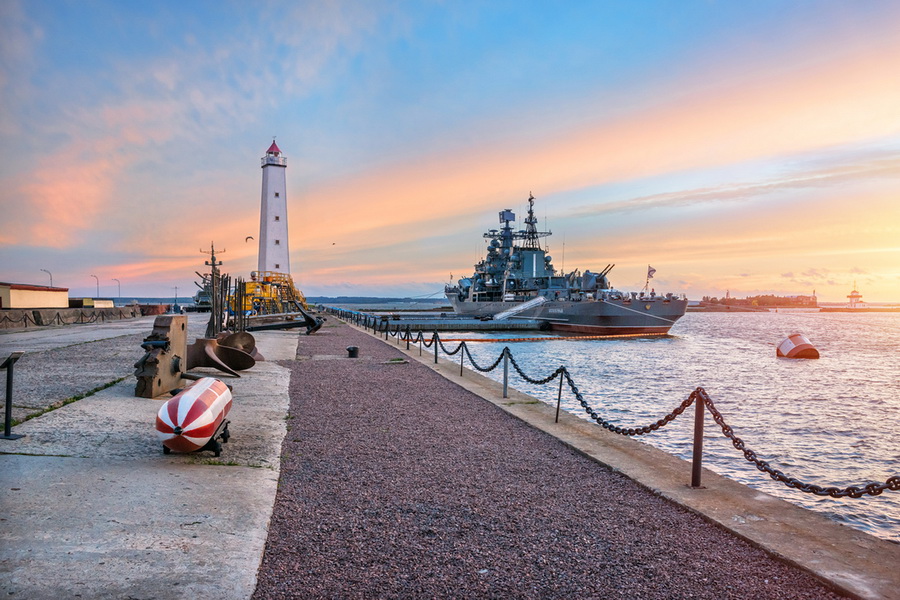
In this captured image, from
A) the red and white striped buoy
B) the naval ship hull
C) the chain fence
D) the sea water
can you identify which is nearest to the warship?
the naval ship hull

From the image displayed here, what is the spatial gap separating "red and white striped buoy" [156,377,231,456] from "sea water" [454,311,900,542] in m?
7.71

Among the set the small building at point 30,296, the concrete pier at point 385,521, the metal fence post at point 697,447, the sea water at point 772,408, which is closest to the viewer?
the concrete pier at point 385,521

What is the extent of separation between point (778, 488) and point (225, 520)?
7823 millimetres

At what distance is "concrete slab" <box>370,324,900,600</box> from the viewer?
12.7 ft

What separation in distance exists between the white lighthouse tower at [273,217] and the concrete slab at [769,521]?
135 feet

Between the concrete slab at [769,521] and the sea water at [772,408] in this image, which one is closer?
the concrete slab at [769,521]

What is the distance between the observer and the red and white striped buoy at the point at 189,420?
569 centimetres

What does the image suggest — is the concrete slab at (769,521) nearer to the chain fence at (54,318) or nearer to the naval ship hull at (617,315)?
the chain fence at (54,318)

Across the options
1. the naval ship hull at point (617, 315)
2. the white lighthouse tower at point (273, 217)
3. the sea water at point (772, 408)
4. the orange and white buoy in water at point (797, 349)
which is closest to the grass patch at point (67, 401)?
the sea water at point (772, 408)

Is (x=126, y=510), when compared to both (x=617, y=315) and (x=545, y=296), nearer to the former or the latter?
(x=617, y=315)

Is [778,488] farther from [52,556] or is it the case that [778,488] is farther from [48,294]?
[48,294]

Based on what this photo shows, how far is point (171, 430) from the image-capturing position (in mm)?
5672

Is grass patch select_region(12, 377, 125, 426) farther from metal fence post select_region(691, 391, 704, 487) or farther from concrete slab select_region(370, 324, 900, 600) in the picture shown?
metal fence post select_region(691, 391, 704, 487)

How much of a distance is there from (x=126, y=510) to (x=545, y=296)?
5516 cm
